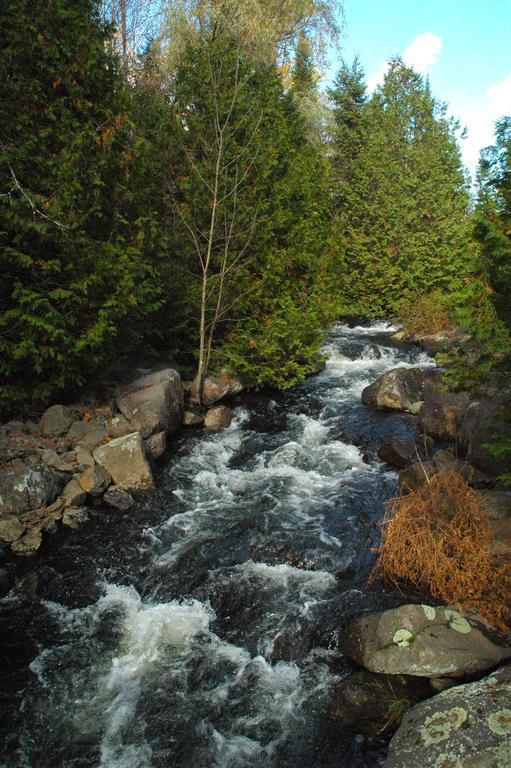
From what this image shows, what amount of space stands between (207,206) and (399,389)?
5380 mm

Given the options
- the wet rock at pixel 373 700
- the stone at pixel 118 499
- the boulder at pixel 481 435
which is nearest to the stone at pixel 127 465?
the stone at pixel 118 499

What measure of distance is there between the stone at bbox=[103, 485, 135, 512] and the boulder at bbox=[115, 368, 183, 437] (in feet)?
4.03

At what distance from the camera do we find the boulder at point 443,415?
902 centimetres

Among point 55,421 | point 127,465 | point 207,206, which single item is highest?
point 207,206

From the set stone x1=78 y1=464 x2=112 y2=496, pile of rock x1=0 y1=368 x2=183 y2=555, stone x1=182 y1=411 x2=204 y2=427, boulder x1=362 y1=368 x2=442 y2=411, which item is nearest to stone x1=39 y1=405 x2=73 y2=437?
pile of rock x1=0 y1=368 x2=183 y2=555

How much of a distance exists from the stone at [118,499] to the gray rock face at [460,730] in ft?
15.1

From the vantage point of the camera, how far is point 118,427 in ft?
27.7

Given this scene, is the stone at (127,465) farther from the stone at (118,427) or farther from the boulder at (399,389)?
the boulder at (399,389)

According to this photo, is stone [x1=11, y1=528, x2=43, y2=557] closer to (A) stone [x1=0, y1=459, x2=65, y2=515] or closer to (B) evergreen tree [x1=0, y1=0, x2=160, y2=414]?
(A) stone [x1=0, y1=459, x2=65, y2=515]

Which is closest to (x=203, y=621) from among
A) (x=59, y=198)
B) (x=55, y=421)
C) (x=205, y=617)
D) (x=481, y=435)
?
(x=205, y=617)

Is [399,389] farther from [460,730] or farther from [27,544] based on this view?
[460,730]

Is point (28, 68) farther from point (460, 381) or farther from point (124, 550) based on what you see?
point (460, 381)

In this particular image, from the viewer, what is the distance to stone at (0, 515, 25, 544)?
6.36 m

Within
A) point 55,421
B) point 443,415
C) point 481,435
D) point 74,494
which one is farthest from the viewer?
point 443,415
